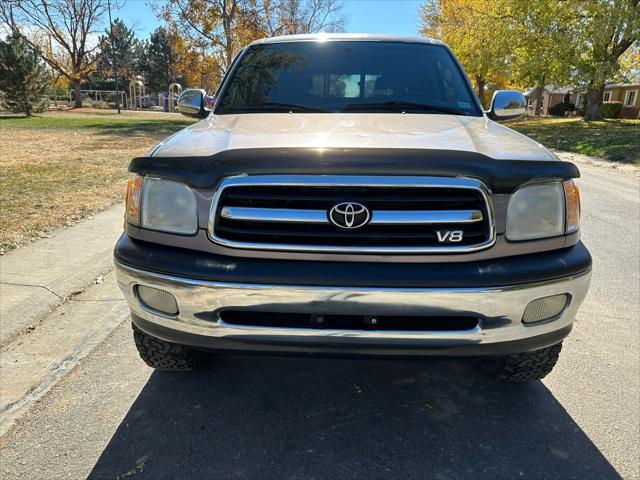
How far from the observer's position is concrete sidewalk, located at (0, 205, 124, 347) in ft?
11.3

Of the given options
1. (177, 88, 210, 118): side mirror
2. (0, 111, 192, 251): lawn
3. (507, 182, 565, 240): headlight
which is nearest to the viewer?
(507, 182, 565, 240): headlight

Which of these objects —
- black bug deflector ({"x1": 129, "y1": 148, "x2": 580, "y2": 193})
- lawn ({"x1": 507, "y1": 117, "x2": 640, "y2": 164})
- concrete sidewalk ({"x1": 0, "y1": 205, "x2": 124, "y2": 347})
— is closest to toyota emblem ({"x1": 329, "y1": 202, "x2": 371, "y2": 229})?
black bug deflector ({"x1": 129, "y1": 148, "x2": 580, "y2": 193})

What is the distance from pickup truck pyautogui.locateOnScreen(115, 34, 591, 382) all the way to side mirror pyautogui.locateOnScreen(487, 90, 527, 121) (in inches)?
60.1

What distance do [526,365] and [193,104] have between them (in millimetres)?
2853

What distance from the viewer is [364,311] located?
1924mm

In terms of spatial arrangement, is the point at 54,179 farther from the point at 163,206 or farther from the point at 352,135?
the point at 352,135

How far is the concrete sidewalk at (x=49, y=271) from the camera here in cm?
344

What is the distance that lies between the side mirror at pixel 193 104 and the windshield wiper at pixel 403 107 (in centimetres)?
126

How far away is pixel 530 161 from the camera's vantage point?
209cm

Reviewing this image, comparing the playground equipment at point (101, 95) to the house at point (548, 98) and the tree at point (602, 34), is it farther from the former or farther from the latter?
the house at point (548, 98)

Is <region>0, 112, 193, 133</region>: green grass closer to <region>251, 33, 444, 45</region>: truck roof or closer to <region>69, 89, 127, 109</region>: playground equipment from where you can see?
<region>251, 33, 444, 45</region>: truck roof

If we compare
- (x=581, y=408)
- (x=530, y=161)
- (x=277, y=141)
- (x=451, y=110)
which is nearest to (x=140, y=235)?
(x=277, y=141)

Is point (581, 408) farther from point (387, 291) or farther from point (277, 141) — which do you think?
point (277, 141)

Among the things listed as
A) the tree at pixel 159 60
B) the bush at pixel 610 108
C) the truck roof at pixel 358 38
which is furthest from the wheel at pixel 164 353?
the tree at pixel 159 60
